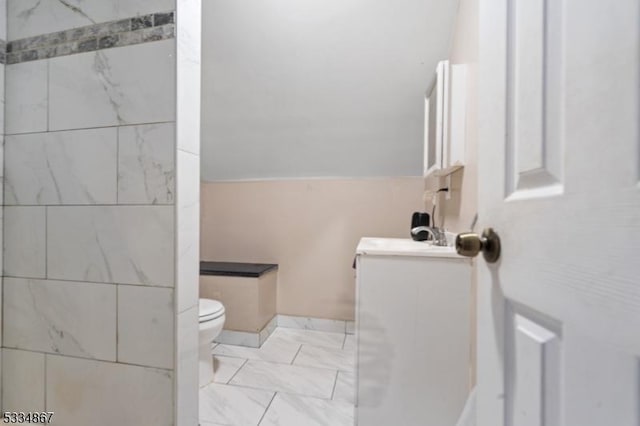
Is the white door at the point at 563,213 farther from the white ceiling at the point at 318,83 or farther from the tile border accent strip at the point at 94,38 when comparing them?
the white ceiling at the point at 318,83

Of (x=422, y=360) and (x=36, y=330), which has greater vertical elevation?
(x=36, y=330)

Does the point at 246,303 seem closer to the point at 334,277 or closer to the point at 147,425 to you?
the point at 334,277

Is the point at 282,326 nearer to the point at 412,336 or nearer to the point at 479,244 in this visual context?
the point at 412,336

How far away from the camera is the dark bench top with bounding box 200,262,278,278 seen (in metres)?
2.28

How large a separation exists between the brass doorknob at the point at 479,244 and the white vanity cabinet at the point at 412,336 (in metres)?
0.70

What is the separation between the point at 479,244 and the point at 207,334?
158 centimetres

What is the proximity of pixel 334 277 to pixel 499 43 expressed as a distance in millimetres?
2168

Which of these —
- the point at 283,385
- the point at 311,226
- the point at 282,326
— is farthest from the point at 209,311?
the point at 311,226

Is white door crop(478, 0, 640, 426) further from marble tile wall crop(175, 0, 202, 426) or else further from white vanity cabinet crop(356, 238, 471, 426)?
marble tile wall crop(175, 0, 202, 426)

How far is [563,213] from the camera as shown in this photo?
40 centimetres

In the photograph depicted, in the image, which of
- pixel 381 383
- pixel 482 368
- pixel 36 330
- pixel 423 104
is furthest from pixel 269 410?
pixel 423 104

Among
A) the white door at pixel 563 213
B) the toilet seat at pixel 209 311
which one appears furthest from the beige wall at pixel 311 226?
the white door at pixel 563 213

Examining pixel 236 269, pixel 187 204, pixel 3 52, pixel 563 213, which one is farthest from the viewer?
pixel 236 269

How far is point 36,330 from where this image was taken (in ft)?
3.58
